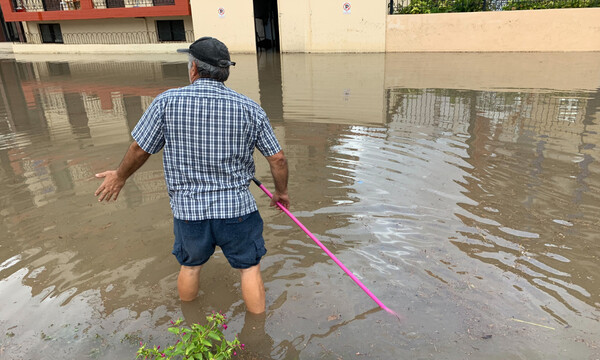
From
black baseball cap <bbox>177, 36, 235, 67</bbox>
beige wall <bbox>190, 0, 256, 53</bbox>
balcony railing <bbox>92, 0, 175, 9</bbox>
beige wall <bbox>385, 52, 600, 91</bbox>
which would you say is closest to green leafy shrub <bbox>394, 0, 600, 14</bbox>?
beige wall <bbox>385, 52, 600, 91</bbox>

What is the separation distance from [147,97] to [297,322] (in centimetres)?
885

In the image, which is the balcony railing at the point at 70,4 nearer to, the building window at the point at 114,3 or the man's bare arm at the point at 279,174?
the building window at the point at 114,3

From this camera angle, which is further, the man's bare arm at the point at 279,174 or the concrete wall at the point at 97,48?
the concrete wall at the point at 97,48

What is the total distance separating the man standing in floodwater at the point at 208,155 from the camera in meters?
2.15

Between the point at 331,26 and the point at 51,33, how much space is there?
71.3 feet

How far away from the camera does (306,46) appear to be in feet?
65.6

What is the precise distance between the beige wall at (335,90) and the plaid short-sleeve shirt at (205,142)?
5146mm

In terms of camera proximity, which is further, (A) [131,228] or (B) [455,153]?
(B) [455,153]

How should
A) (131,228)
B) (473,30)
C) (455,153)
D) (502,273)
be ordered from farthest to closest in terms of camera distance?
1. (473,30)
2. (455,153)
3. (131,228)
4. (502,273)

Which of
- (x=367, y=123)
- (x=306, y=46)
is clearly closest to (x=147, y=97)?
(x=367, y=123)

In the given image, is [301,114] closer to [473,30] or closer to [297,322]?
[297,322]

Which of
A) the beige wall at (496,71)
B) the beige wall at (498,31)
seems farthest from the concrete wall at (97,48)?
the beige wall at (496,71)

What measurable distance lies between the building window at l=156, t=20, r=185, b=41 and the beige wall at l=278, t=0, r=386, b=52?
33.1 ft

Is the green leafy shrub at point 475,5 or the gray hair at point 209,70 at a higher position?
the green leafy shrub at point 475,5
